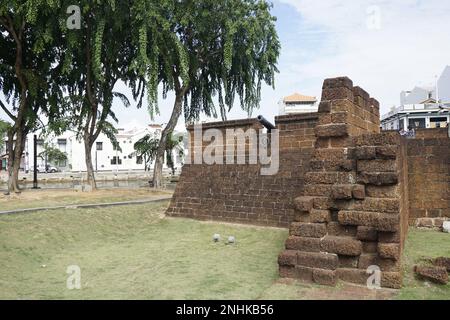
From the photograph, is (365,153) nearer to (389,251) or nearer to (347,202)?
(347,202)

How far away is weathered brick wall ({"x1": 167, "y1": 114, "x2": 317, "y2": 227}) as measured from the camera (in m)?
9.27

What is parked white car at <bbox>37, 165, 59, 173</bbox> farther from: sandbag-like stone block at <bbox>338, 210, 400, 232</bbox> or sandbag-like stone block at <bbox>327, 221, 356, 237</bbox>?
sandbag-like stone block at <bbox>338, 210, 400, 232</bbox>

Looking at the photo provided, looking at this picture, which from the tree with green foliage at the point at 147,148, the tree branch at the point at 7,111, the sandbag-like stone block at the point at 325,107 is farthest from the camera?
the tree with green foliage at the point at 147,148

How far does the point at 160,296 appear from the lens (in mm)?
4730

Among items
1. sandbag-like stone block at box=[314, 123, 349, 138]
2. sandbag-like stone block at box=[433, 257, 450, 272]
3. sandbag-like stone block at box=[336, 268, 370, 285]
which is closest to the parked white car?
sandbag-like stone block at box=[314, 123, 349, 138]

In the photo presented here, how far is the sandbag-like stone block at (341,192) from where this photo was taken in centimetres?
512

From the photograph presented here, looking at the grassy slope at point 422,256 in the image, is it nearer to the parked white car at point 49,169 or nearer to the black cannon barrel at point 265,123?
the black cannon barrel at point 265,123

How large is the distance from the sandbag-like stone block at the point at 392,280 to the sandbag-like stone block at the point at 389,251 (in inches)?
7.8

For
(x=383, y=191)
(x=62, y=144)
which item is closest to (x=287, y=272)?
(x=383, y=191)

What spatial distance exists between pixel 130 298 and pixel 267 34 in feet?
52.2

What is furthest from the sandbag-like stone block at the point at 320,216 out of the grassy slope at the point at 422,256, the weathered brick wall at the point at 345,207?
the grassy slope at the point at 422,256

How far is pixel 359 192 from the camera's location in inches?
201

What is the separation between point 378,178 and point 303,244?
4.16ft
